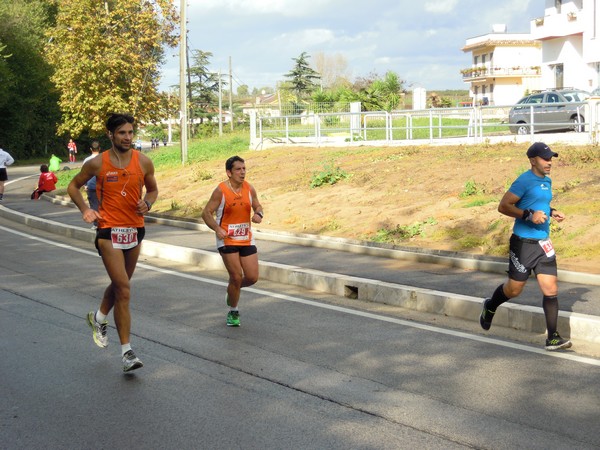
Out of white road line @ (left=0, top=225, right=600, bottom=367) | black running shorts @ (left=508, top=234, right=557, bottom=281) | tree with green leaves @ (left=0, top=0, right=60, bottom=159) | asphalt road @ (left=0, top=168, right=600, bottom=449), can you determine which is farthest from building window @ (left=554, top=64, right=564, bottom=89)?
black running shorts @ (left=508, top=234, right=557, bottom=281)

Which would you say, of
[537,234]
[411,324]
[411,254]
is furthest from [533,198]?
[411,254]

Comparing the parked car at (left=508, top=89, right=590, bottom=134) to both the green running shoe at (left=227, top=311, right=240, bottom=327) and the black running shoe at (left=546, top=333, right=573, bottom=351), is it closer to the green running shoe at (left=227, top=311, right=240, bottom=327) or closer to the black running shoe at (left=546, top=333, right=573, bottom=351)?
the green running shoe at (left=227, top=311, right=240, bottom=327)

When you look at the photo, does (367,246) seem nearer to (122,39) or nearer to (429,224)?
(429,224)

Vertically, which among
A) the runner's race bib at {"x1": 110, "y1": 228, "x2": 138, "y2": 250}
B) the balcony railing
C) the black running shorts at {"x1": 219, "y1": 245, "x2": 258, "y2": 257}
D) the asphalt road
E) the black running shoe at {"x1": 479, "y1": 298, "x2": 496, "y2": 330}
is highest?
the balcony railing

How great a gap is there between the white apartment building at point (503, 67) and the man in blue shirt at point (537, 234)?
6539 cm

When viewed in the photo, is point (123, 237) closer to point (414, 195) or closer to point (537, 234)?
point (537, 234)

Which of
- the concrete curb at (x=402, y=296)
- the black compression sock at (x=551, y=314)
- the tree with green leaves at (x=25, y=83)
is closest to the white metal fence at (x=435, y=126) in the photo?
the concrete curb at (x=402, y=296)

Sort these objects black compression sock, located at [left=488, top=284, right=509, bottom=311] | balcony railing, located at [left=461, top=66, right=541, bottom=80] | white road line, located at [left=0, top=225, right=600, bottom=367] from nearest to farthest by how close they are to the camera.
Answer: white road line, located at [left=0, top=225, right=600, bottom=367] < black compression sock, located at [left=488, top=284, right=509, bottom=311] < balcony railing, located at [left=461, top=66, right=541, bottom=80]

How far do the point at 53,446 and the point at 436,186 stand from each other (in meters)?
14.7

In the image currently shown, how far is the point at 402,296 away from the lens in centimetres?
984

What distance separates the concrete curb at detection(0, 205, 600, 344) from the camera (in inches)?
316

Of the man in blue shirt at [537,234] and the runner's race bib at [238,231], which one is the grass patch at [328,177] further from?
the man in blue shirt at [537,234]

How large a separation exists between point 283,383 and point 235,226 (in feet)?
8.31

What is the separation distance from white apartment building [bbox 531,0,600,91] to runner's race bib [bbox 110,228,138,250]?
42003 mm
